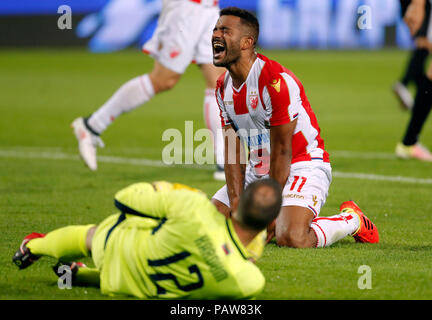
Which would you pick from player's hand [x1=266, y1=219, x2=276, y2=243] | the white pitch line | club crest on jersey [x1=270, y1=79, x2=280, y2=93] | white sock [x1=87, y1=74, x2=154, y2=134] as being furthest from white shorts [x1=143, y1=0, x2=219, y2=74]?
player's hand [x1=266, y1=219, x2=276, y2=243]

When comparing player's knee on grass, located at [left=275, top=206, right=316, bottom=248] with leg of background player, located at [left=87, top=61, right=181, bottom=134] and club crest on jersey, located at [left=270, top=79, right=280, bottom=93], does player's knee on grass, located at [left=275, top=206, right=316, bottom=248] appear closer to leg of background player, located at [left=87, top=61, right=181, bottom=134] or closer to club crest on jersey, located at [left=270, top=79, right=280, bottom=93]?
club crest on jersey, located at [left=270, top=79, right=280, bottom=93]

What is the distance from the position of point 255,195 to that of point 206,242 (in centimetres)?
32

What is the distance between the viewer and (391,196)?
699 centimetres

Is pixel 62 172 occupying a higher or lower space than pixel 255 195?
lower

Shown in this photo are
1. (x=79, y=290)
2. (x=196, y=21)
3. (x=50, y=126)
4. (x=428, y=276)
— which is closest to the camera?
(x=79, y=290)

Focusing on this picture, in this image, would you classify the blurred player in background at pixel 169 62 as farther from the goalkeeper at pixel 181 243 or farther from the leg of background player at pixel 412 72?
the leg of background player at pixel 412 72

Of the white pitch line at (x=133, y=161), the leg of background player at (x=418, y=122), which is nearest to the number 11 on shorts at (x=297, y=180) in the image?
the white pitch line at (x=133, y=161)

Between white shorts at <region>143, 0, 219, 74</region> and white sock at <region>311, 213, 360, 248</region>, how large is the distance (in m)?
2.75

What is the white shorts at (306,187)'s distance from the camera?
5363 millimetres

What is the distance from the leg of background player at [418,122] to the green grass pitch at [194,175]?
22 cm

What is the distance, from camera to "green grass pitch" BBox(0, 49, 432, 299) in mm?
4359

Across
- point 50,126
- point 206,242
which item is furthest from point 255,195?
point 50,126
